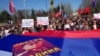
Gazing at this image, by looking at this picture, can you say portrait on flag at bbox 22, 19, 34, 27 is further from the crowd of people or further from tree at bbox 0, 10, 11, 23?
tree at bbox 0, 10, 11, 23

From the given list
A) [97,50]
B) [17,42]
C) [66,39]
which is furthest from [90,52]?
[17,42]

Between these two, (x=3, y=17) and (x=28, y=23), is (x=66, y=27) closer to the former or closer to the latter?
(x=28, y=23)

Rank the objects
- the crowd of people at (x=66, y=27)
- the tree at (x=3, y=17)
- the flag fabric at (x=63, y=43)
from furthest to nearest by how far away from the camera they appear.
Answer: the tree at (x=3, y=17) → the crowd of people at (x=66, y=27) → the flag fabric at (x=63, y=43)

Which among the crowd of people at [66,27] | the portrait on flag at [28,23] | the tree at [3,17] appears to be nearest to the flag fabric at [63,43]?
the crowd of people at [66,27]

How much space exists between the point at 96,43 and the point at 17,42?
1.80 meters

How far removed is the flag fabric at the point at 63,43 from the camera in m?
6.26

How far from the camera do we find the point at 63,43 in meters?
6.58

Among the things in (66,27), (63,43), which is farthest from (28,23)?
(63,43)

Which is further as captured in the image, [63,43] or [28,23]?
[28,23]

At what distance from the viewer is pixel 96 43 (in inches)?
→ 251

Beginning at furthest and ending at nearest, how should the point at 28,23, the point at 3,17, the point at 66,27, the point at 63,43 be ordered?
the point at 3,17, the point at 28,23, the point at 66,27, the point at 63,43

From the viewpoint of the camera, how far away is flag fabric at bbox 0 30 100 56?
6258 mm

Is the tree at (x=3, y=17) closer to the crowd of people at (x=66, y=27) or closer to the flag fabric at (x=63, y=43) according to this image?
the crowd of people at (x=66, y=27)

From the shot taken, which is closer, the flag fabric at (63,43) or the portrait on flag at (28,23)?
the flag fabric at (63,43)
